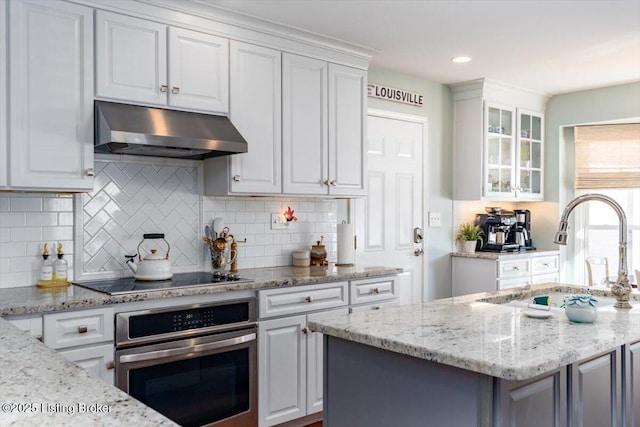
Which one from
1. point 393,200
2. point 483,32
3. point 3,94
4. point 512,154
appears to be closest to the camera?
point 3,94

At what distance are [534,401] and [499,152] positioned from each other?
4021 mm

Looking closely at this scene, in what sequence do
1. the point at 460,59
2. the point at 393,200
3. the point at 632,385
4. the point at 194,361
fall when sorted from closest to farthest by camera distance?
the point at 632,385
the point at 194,361
the point at 460,59
the point at 393,200

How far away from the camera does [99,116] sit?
8.86ft

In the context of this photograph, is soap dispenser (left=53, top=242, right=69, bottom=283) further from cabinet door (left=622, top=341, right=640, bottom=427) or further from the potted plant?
the potted plant

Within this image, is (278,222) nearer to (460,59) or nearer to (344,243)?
(344,243)

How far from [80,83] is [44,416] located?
2.17 m

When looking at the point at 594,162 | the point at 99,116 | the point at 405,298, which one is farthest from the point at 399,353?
the point at 594,162

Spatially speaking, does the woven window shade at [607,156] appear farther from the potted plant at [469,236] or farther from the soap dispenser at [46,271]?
the soap dispenser at [46,271]

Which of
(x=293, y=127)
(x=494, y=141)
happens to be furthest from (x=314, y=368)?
(x=494, y=141)

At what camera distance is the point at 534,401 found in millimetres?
1613

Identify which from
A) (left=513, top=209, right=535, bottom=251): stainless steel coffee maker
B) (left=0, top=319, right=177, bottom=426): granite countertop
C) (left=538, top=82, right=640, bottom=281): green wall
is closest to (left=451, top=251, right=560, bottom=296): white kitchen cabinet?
(left=513, top=209, right=535, bottom=251): stainless steel coffee maker

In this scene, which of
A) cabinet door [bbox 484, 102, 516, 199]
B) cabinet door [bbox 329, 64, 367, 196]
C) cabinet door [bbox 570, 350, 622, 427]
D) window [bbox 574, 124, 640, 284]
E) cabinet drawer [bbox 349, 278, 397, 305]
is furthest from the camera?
window [bbox 574, 124, 640, 284]

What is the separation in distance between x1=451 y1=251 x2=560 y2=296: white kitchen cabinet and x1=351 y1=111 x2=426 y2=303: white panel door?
46cm

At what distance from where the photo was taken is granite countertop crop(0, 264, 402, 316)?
7.55 feet
